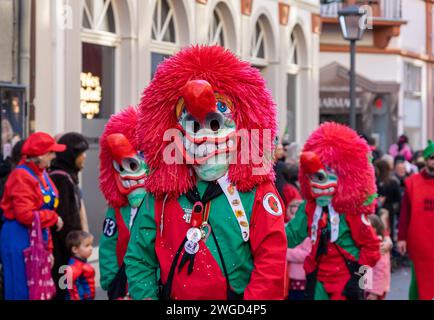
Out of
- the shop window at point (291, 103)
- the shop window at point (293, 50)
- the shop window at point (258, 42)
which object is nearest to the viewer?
the shop window at point (258, 42)

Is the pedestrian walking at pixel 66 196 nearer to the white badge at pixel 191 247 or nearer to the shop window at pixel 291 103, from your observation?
the white badge at pixel 191 247

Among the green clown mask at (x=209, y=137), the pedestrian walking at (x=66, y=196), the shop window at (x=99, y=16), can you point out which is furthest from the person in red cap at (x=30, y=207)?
the shop window at (x=99, y=16)

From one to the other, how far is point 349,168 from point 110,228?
6.03ft

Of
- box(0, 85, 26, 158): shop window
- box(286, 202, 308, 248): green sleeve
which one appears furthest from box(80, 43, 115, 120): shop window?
box(286, 202, 308, 248): green sleeve

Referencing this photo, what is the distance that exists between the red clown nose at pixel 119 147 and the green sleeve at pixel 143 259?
6.26 ft

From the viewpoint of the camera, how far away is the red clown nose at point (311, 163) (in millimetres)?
7969

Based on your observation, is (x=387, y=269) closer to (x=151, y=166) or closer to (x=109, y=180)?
(x=109, y=180)

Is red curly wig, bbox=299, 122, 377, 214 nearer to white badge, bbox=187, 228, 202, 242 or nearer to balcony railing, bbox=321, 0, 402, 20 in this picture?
white badge, bbox=187, 228, 202, 242

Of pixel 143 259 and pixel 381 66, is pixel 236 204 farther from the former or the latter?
pixel 381 66

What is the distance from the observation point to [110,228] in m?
7.12

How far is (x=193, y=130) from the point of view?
5098mm

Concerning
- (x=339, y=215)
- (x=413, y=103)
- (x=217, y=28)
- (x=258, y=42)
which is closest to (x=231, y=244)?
(x=339, y=215)

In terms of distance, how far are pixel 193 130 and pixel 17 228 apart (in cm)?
394
